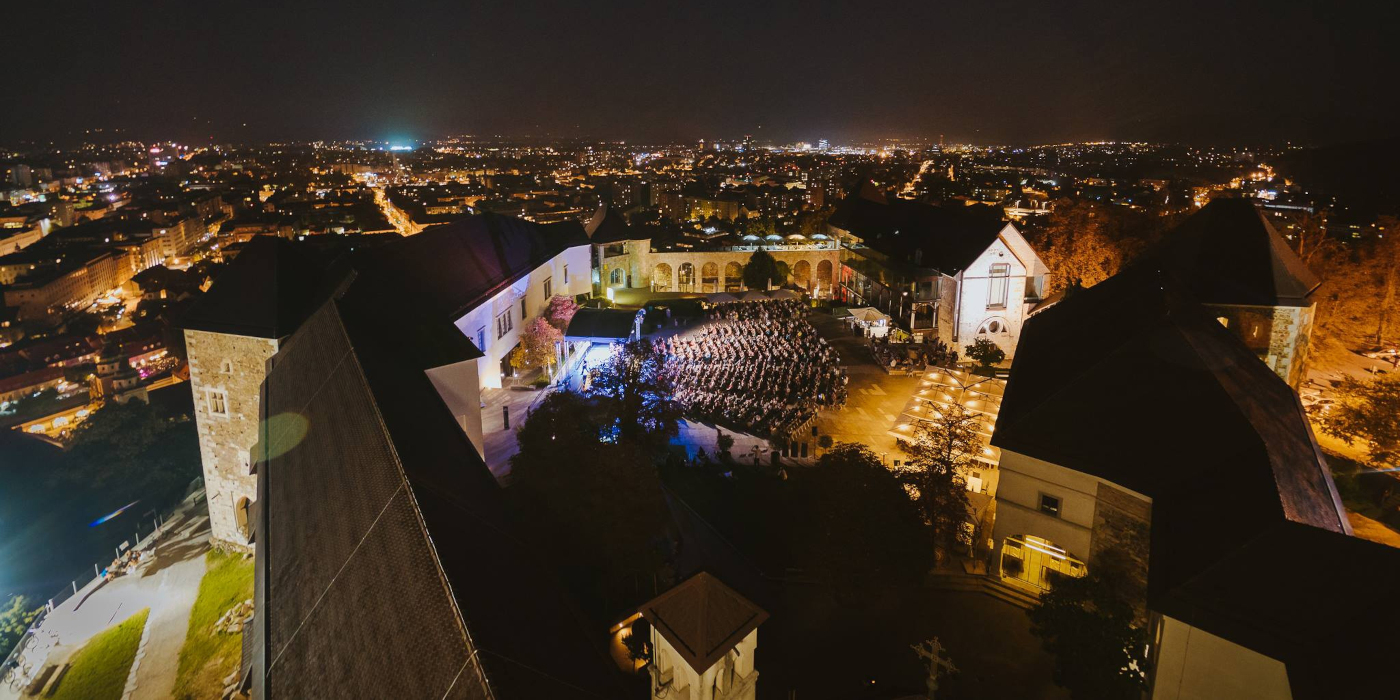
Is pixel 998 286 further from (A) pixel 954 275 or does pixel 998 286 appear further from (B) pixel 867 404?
(B) pixel 867 404

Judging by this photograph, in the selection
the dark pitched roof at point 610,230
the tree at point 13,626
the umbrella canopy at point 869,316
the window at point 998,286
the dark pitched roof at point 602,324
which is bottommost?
the tree at point 13,626

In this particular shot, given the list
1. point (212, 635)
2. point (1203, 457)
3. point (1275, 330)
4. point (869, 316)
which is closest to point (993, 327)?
point (869, 316)

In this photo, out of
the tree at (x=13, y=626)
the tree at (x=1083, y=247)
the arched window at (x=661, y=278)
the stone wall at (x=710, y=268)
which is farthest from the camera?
the arched window at (x=661, y=278)

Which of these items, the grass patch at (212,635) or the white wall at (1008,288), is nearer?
the grass patch at (212,635)

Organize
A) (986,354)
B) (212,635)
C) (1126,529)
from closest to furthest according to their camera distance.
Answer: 1. (1126,529)
2. (212,635)
3. (986,354)

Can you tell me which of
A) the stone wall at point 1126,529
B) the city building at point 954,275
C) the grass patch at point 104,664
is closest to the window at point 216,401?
the grass patch at point 104,664

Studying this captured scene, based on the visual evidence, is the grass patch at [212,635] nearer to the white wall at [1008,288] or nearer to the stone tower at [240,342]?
the stone tower at [240,342]

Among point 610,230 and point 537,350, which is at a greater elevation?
point 610,230

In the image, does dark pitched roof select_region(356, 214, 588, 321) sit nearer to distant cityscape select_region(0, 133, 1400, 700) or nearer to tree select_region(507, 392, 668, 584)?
distant cityscape select_region(0, 133, 1400, 700)
